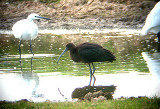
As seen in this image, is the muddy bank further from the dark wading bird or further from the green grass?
the green grass

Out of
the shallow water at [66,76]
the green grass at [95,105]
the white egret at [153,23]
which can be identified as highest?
the white egret at [153,23]

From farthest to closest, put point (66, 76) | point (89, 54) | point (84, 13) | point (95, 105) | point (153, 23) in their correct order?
point (84, 13), point (153, 23), point (66, 76), point (89, 54), point (95, 105)

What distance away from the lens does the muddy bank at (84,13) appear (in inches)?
972

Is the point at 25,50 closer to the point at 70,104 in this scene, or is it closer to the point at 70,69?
the point at 70,69

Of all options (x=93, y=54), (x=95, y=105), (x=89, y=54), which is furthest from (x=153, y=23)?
(x=95, y=105)

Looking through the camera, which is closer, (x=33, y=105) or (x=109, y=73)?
(x=33, y=105)

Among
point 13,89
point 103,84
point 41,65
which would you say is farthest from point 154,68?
point 13,89

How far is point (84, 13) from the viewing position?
27359 millimetres

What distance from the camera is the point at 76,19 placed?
1030 inches

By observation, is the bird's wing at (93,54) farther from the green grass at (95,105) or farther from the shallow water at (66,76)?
the green grass at (95,105)

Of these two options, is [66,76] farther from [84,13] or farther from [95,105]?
[84,13]

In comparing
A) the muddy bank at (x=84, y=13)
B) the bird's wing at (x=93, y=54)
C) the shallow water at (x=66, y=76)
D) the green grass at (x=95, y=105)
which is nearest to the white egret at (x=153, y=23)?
the shallow water at (x=66, y=76)

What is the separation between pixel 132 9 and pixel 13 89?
21.0m

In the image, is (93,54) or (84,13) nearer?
(93,54)
